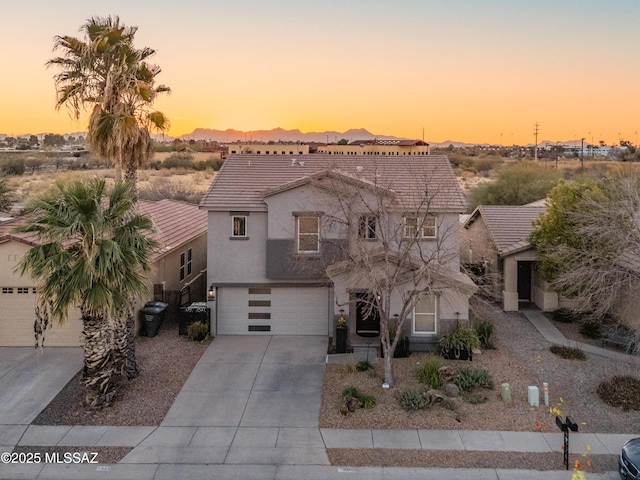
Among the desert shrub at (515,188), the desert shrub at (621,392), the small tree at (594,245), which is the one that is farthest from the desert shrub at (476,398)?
the desert shrub at (515,188)

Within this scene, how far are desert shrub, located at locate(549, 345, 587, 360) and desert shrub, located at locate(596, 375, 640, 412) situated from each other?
6.88 ft

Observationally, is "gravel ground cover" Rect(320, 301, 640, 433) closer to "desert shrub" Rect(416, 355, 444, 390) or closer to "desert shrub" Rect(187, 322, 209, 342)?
"desert shrub" Rect(416, 355, 444, 390)

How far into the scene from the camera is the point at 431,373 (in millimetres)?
13562

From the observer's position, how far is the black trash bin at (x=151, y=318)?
17.8 metres

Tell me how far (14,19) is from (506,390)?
2722 cm

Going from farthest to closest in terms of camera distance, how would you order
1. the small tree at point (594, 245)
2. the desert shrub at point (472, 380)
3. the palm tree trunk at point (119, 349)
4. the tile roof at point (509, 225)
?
1. the tile roof at point (509, 225)
2. the small tree at point (594, 245)
3. the palm tree trunk at point (119, 349)
4. the desert shrub at point (472, 380)

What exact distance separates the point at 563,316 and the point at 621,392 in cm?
733

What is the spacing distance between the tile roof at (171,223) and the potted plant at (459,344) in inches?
433

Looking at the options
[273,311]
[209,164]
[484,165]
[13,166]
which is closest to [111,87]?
[273,311]

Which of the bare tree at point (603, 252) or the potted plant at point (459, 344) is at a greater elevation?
the bare tree at point (603, 252)

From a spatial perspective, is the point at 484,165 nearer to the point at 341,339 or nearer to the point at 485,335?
the point at 485,335

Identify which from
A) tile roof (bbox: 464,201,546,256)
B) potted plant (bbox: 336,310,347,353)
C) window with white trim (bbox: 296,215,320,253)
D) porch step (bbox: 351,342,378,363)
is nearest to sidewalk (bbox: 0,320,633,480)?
porch step (bbox: 351,342,378,363)

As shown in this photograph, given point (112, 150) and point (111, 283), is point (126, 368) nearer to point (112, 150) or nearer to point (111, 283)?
point (111, 283)

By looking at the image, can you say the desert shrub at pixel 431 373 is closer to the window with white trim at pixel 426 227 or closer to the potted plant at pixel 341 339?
the potted plant at pixel 341 339
